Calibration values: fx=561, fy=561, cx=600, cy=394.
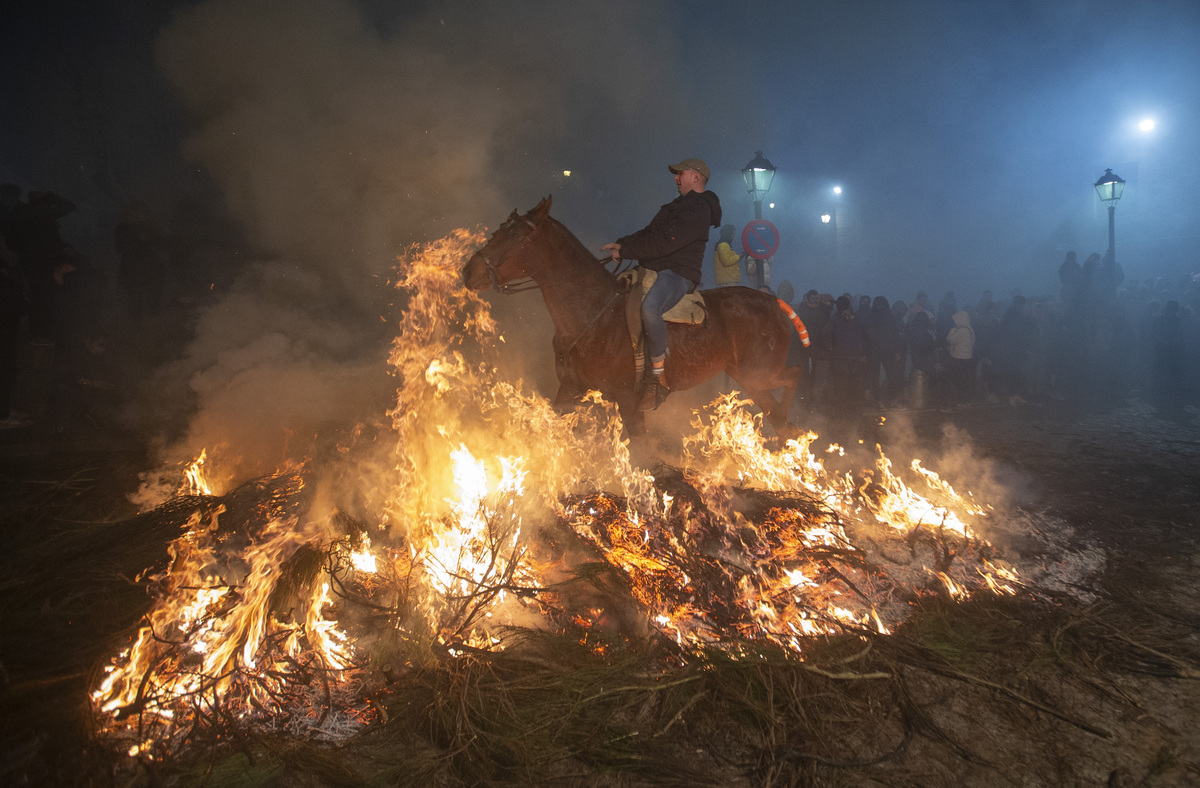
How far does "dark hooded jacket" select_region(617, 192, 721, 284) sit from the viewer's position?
17.9 feet

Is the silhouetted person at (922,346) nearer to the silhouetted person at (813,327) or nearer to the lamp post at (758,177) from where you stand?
the silhouetted person at (813,327)

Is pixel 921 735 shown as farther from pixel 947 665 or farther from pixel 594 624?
pixel 594 624

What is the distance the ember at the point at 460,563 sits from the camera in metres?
2.89

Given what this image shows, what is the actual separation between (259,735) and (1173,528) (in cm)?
702

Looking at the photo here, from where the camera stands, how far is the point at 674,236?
17.9ft

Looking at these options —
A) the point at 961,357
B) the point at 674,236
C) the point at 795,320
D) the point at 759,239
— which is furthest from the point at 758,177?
the point at 961,357

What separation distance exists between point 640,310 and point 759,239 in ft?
14.4

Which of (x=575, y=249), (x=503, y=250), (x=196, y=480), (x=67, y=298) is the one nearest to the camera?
(x=196, y=480)

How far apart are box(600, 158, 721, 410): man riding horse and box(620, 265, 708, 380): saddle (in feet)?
0.17

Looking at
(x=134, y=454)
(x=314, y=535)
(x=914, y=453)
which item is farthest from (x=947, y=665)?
(x=134, y=454)

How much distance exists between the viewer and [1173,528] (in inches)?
194

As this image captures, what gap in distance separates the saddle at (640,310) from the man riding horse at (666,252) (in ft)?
0.17

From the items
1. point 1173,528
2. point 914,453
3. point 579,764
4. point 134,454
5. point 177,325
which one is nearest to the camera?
point 579,764

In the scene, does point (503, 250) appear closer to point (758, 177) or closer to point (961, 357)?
point (758, 177)
